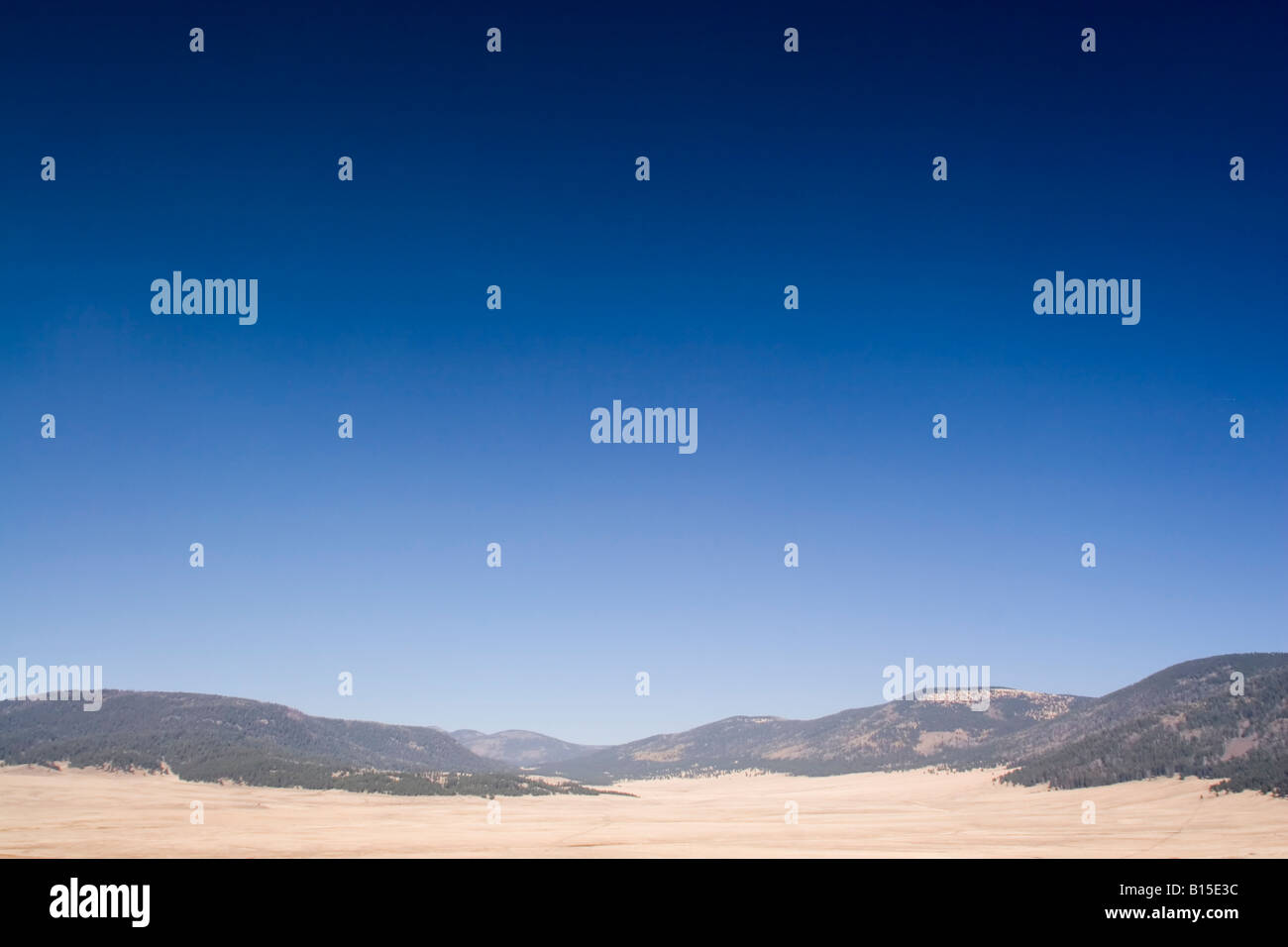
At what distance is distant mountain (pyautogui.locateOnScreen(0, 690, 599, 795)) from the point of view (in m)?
93.2

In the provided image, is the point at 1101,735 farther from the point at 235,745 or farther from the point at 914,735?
the point at 235,745

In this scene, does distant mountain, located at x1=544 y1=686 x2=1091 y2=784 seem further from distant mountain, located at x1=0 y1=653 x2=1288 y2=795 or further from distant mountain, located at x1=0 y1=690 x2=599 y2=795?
distant mountain, located at x1=0 y1=690 x2=599 y2=795

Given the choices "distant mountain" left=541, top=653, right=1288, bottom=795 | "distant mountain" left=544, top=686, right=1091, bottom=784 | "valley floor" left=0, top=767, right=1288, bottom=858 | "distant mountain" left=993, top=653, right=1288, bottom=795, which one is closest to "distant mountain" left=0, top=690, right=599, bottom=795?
"valley floor" left=0, top=767, right=1288, bottom=858

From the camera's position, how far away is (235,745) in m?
114

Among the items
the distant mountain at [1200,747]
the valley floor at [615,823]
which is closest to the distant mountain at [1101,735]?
the distant mountain at [1200,747]

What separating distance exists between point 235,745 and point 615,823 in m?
69.2

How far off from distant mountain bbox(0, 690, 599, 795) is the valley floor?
17.9ft

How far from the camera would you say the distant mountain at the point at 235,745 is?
93.2 metres

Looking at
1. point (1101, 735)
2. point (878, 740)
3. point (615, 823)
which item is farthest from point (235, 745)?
point (878, 740)

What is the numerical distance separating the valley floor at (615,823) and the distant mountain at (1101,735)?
386cm

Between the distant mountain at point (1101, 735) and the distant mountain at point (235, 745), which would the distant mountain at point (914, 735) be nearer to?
the distant mountain at point (1101, 735)
